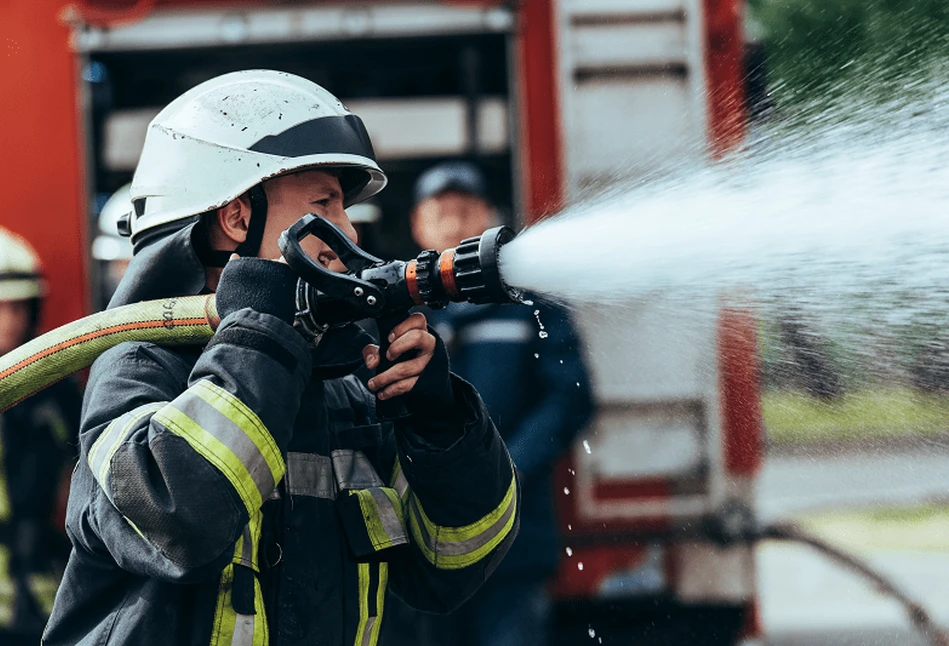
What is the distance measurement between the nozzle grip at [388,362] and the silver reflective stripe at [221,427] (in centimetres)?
27

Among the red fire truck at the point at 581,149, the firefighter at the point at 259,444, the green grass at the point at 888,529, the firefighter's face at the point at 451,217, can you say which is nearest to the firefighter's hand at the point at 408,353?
the firefighter at the point at 259,444

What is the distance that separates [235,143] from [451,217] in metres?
2.04

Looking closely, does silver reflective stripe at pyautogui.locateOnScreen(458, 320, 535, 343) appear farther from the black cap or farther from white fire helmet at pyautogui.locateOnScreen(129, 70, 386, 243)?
white fire helmet at pyautogui.locateOnScreen(129, 70, 386, 243)

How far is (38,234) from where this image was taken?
4.51 m

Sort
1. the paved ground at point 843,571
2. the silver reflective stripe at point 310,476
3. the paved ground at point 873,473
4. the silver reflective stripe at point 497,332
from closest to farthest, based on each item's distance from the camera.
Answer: the silver reflective stripe at point 310,476 < the silver reflective stripe at point 497,332 < the paved ground at point 843,571 < the paved ground at point 873,473

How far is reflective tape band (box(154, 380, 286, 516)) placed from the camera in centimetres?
180

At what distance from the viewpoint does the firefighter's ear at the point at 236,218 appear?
222cm

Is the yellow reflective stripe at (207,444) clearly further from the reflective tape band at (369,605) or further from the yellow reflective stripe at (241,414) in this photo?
the reflective tape band at (369,605)

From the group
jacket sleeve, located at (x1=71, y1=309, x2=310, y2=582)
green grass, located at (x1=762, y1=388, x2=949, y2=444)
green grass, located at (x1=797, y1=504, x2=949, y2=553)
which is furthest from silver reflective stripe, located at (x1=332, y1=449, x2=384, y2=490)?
green grass, located at (x1=797, y1=504, x2=949, y2=553)

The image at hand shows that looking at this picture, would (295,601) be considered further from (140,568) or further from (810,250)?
(810,250)

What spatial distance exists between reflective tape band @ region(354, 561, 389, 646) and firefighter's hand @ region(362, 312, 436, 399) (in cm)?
33

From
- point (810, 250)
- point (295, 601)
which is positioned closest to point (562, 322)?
point (810, 250)

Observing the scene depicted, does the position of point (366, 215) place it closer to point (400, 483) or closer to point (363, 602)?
point (400, 483)

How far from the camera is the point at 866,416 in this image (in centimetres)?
1005
